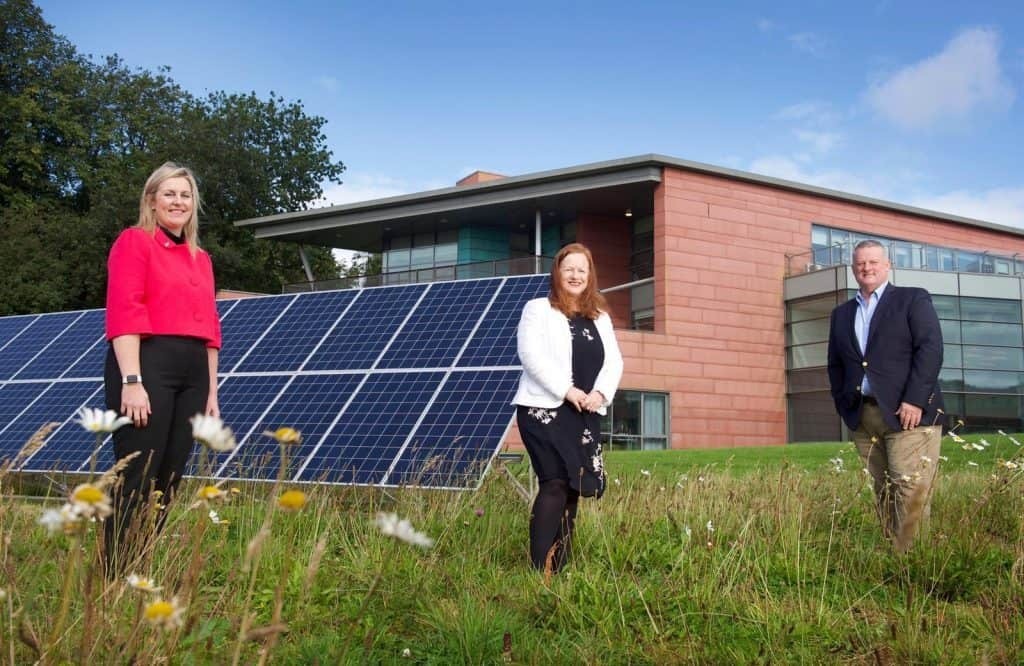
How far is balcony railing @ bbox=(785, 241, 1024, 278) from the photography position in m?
31.2

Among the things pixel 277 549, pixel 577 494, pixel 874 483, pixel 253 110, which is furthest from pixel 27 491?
pixel 253 110

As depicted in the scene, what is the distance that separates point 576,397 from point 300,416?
4.11 meters

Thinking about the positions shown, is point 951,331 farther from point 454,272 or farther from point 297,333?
point 297,333

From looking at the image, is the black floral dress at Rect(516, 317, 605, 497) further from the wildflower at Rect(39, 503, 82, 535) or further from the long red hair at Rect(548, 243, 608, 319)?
the wildflower at Rect(39, 503, 82, 535)

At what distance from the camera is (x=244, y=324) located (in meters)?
11.6

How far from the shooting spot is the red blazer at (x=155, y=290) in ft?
14.8

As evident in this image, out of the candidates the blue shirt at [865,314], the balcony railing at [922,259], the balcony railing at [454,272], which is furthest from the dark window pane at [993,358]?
the blue shirt at [865,314]

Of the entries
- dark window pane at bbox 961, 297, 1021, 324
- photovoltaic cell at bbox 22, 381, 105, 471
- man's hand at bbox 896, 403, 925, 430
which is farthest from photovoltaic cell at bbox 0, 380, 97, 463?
dark window pane at bbox 961, 297, 1021, 324

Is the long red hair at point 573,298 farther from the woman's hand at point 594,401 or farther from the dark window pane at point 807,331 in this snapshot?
the dark window pane at point 807,331

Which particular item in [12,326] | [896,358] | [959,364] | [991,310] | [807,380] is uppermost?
[991,310]

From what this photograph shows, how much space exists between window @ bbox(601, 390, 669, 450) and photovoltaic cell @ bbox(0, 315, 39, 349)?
18496 mm

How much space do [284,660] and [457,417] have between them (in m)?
3.83

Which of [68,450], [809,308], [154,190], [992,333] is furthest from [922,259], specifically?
[154,190]

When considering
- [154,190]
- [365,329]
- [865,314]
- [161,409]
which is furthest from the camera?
[365,329]
